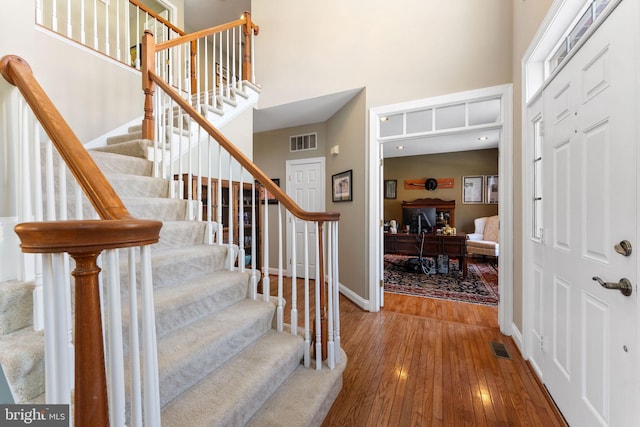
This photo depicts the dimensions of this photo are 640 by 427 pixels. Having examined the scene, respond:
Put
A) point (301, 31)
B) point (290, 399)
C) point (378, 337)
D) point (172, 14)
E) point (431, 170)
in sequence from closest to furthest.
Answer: point (290, 399), point (378, 337), point (301, 31), point (172, 14), point (431, 170)

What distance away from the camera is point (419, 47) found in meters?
2.79

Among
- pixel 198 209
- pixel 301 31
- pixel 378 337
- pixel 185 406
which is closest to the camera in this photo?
pixel 185 406

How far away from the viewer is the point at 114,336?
622 mm

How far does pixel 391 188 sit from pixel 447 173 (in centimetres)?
135

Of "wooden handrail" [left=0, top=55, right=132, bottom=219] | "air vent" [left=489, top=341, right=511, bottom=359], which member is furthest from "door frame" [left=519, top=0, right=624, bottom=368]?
"wooden handrail" [left=0, top=55, right=132, bottom=219]

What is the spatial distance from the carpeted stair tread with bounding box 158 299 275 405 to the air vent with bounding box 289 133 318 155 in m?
3.09

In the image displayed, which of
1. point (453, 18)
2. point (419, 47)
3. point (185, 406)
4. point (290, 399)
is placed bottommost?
point (290, 399)

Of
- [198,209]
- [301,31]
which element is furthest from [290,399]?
[301,31]

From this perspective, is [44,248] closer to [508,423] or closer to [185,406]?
[185,406]

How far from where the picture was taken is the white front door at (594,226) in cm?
105

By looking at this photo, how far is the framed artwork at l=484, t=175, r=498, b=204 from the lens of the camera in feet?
19.8

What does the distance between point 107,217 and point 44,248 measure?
0.20m

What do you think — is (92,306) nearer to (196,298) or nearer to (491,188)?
(196,298)

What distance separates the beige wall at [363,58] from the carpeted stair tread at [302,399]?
5.22 ft
